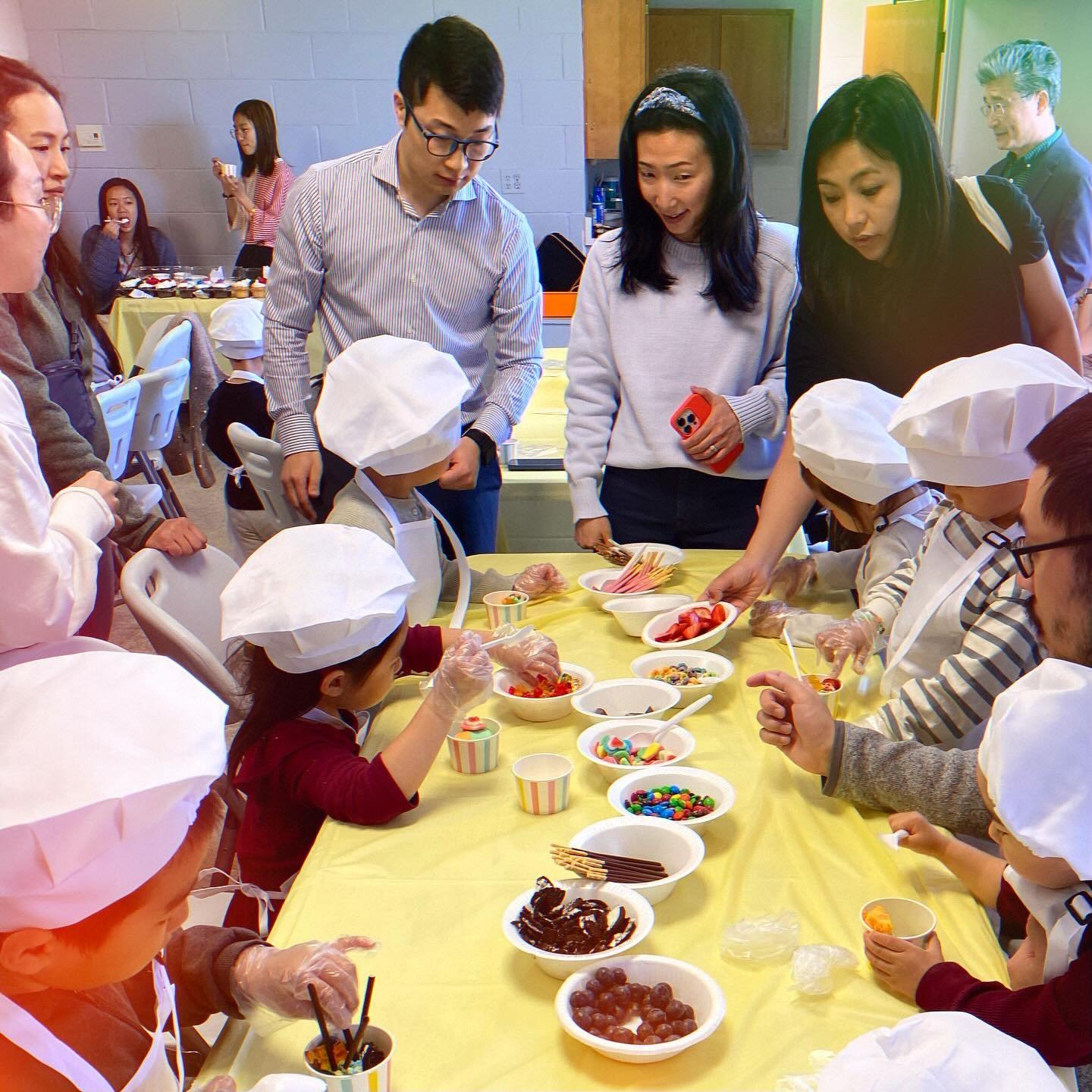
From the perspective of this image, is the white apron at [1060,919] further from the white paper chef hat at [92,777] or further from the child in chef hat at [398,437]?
the child in chef hat at [398,437]

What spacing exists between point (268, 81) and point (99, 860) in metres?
6.55

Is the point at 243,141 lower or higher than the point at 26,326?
higher

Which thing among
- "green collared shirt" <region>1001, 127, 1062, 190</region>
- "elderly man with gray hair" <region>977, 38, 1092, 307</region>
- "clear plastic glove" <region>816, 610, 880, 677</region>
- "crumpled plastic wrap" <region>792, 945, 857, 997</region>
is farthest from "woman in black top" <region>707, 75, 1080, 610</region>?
"green collared shirt" <region>1001, 127, 1062, 190</region>

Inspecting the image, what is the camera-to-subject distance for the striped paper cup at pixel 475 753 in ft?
4.68

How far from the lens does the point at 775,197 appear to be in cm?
809

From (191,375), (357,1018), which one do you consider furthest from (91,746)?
(191,375)

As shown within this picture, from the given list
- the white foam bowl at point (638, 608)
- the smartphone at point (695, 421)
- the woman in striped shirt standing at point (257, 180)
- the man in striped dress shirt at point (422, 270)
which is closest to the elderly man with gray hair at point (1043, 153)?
the smartphone at point (695, 421)

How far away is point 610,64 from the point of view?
21.2 feet

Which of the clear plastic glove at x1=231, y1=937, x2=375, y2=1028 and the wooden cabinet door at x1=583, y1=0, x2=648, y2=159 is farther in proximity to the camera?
the wooden cabinet door at x1=583, y1=0, x2=648, y2=159

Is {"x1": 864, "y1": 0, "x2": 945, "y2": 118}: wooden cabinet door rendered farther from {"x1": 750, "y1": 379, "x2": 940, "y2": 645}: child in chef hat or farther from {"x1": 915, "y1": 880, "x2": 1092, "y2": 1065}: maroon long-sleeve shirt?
{"x1": 915, "y1": 880, "x2": 1092, "y2": 1065}: maroon long-sleeve shirt

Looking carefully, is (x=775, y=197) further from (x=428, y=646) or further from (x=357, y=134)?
(x=428, y=646)

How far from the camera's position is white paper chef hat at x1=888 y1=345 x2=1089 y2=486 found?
4.48 ft

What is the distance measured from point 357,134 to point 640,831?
20.3ft

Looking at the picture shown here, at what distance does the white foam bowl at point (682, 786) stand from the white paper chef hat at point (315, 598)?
1.31 feet
